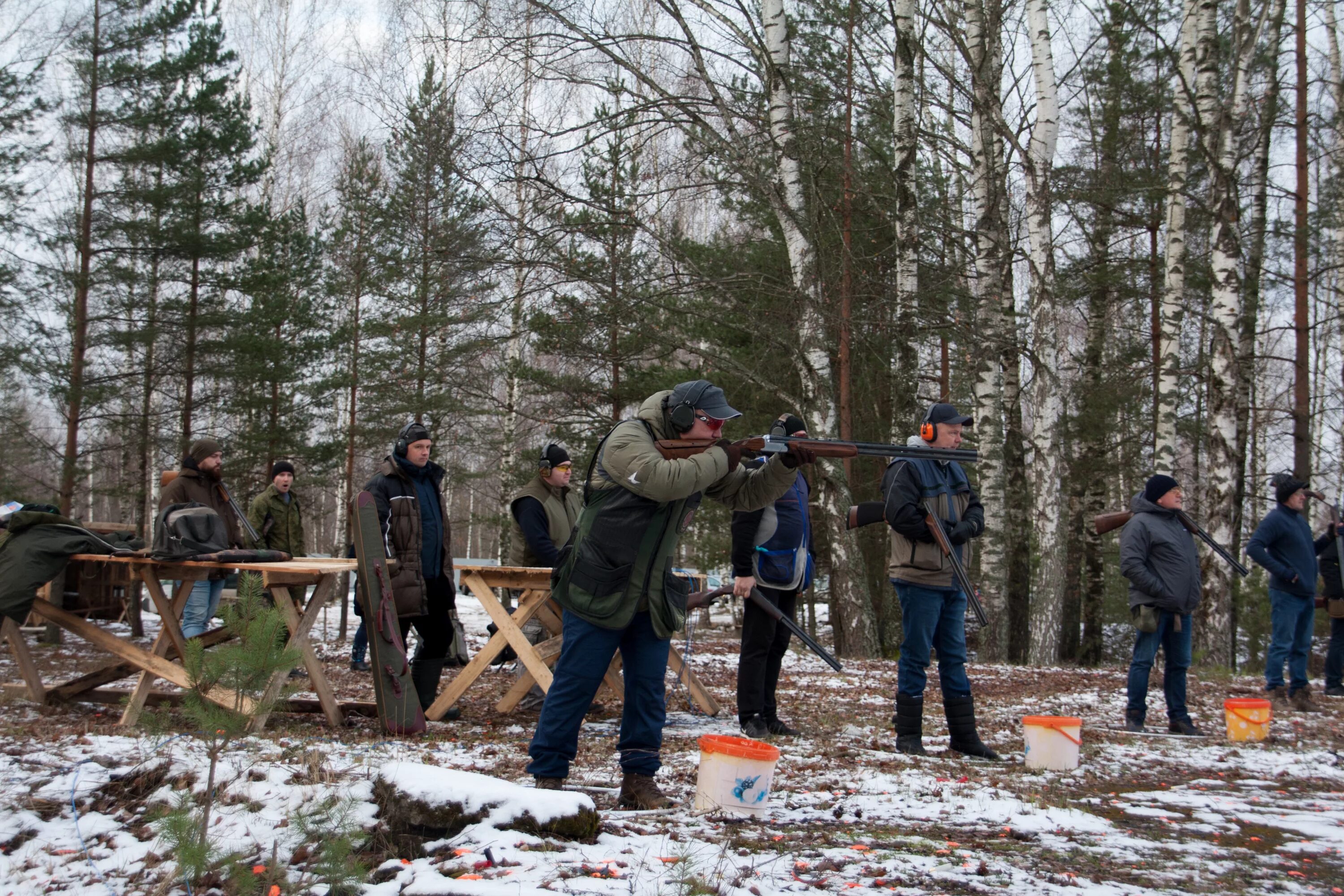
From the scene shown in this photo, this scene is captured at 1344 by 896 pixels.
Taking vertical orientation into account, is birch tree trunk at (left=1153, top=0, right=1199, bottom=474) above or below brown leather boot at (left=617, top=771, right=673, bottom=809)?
above

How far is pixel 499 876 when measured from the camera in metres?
3.12

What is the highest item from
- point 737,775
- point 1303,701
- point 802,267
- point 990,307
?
point 802,267

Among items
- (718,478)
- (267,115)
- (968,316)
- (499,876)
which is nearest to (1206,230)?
(968,316)

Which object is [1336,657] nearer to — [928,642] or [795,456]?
[928,642]

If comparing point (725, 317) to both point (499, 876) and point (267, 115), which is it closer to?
point (499, 876)

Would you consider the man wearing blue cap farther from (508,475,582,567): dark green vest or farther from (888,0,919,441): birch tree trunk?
(888,0,919,441): birch tree trunk

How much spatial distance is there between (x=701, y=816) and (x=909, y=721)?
6.99ft

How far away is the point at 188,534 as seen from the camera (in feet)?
18.9

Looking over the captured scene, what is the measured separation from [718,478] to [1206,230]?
57.1 ft

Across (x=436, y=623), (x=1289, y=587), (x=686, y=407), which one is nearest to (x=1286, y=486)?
(x=1289, y=587)

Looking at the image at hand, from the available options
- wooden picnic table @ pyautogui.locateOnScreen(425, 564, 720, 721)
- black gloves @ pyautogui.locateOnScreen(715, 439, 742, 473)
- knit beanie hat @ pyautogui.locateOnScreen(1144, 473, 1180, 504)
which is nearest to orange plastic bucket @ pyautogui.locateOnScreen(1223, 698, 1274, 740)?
knit beanie hat @ pyautogui.locateOnScreen(1144, 473, 1180, 504)

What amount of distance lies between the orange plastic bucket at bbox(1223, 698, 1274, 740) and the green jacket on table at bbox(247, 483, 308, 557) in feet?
26.9

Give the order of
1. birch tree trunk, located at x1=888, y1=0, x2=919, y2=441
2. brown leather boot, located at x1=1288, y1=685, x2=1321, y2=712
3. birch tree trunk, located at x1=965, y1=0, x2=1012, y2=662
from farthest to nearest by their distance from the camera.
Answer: birch tree trunk, located at x1=888, y1=0, x2=919, y2=441, birch tree trunk, located at x1=965, y1=0, x2=1012, y2=662, brown leather boot, located at x1=1288, y1=685, x2=1321, y2=712

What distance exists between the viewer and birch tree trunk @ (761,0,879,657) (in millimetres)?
11078
